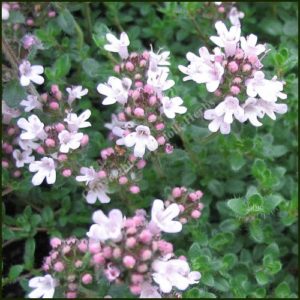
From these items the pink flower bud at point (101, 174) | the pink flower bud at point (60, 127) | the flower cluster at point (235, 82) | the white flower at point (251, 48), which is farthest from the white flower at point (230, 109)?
the pink flower bud at point (60, 127)

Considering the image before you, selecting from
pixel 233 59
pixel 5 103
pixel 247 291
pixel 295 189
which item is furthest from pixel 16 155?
pixel 295 189

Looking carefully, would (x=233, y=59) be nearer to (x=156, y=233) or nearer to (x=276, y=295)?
(x=156, y=233)

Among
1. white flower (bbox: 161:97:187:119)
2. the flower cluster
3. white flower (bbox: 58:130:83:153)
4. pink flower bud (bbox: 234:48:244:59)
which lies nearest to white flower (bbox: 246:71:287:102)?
the flower cluster

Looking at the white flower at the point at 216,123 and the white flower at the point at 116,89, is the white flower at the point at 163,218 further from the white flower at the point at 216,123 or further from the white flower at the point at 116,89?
the white flower at the point at 116,89

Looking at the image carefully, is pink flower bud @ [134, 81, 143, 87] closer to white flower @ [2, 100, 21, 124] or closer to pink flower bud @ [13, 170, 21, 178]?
white flower @ [2, 100, 21, 124]

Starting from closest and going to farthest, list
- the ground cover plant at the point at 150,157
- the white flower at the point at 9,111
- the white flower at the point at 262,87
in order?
the ground cover plant at the point at 150,157 < the white flower at the point at 262,87 < the white flower at the point at 9,111

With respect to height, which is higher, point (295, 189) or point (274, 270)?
point (295, 189)
